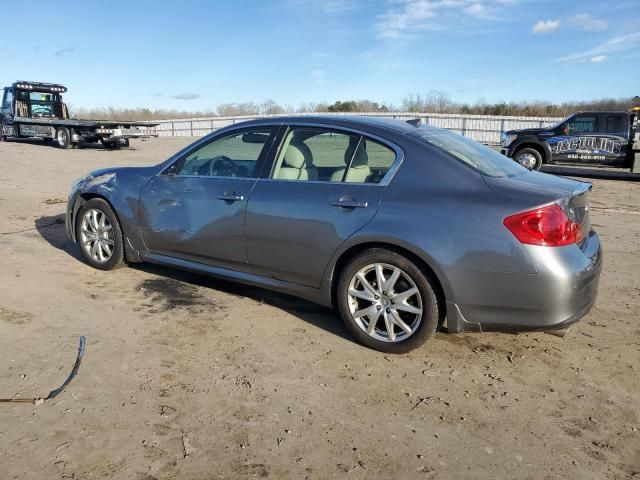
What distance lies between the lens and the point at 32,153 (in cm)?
1931

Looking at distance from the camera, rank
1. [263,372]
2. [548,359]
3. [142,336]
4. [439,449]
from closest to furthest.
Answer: [439,449], [263,372], [548,359], [142,336]

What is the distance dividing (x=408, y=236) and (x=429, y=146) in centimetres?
69

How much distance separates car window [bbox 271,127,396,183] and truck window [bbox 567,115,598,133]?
12.7 m

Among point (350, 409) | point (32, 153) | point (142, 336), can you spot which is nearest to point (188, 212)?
point (142, 336)

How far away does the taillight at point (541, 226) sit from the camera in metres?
3.17

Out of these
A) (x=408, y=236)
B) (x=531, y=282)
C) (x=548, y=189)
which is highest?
(x=548, y=189)

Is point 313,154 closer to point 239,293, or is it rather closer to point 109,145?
point 239,293

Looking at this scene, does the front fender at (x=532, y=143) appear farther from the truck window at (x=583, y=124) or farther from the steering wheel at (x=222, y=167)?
the steering wheel at (x=222, y=167)

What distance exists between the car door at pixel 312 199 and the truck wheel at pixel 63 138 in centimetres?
2016

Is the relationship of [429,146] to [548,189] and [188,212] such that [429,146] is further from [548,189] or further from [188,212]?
[188,212]

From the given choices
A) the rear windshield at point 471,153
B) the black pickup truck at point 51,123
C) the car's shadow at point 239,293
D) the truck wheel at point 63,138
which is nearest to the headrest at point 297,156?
the rear windshield at point 471,153

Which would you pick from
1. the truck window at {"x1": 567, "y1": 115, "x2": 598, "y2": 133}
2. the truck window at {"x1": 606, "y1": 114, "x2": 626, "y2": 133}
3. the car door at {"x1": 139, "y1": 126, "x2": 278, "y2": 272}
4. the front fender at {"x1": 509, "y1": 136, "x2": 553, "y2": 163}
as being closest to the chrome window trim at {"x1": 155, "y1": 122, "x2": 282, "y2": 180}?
the car door at {"x1": 139, "y1": 126, "x2": 278, "y2": 272}

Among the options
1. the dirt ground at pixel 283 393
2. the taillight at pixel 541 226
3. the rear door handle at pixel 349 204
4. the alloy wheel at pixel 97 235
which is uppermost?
the rear door handle at pixel 349 204

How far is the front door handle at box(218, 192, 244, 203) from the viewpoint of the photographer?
4223 millimetres
